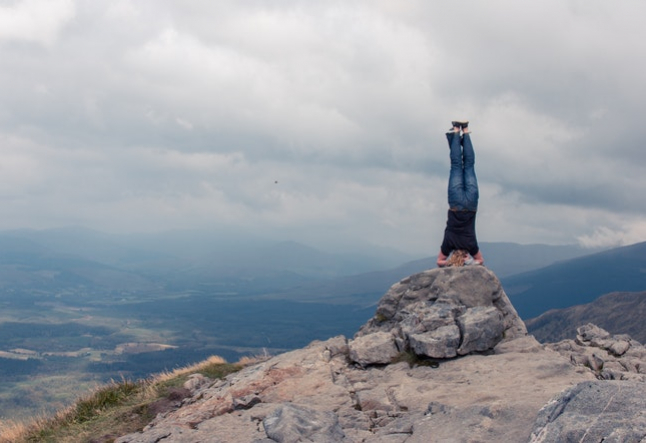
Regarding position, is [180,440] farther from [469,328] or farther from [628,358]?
[628,358]

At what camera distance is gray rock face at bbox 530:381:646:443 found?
8.38 meters

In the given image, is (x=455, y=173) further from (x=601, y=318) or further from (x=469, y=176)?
(x=601, y=318)

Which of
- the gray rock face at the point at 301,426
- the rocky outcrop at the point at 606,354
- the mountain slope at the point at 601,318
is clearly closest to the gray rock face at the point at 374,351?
the gray rock face at the point at 301,426

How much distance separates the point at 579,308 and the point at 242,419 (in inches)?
5505

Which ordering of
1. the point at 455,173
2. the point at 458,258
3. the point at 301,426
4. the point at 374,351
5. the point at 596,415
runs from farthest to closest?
1. the point at 455,173
2. the point at 458,258
3. the point at 374,351
4. the point at 301,426
5. the point at 596,415

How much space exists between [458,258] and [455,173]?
3.34 m

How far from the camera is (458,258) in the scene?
2136 cm

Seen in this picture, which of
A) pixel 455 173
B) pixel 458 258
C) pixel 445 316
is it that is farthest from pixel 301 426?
pixel 455 173

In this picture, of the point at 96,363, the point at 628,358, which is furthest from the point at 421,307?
the point at 96,363

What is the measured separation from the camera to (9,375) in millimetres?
154125

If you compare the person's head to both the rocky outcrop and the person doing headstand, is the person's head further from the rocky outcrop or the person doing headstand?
the rocky outcrop

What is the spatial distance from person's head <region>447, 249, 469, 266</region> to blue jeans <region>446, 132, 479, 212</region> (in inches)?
65.5

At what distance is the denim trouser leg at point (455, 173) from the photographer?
2169 cm

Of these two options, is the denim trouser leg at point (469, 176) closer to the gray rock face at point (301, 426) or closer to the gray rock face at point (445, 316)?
the gray rock face at point (445, 316)
